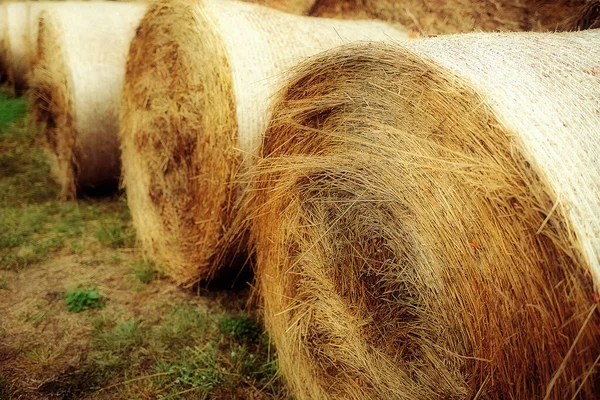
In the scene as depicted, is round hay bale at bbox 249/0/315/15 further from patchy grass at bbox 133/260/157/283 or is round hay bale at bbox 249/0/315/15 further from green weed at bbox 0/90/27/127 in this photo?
green weed at bbox 0/90/27/127

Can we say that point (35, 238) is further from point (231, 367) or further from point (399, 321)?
point (399, 321)

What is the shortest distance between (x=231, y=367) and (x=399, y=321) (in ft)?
3.63

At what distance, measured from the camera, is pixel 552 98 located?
146 centimetres

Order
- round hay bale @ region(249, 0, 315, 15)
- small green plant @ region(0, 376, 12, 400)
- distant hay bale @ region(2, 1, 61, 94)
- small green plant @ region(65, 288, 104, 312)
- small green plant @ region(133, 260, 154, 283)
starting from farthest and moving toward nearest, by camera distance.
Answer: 1. distant hay bale @ region(2, 1, 61, 94)
2. round hay bale @ region(249, 0, 315, 15)
3. small green plant @ region(133, 260, 154, 283)
4. small green plant @ region(65, 288, 104, 312)
5. small green plant @ region(0, 376, 12, 400)

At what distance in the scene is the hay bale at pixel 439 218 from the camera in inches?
48.8

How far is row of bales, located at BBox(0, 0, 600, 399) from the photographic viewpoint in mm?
1273

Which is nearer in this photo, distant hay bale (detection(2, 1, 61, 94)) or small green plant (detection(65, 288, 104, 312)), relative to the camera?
small green plant (detection(65, 288, 104, 312))

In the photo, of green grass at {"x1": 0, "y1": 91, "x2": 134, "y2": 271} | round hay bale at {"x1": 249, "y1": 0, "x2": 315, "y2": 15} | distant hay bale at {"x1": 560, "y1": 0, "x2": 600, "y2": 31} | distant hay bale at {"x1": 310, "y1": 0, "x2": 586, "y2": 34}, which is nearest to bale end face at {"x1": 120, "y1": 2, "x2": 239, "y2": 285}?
green grass at {"x1": 0, "y1": 91, "x2": 134, "y2": 271}

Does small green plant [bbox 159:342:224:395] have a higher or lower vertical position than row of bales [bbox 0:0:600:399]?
lower

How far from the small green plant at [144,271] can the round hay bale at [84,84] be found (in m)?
1.10

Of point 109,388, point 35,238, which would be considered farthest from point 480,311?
point 35,238

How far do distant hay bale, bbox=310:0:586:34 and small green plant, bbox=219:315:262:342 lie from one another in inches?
84.3

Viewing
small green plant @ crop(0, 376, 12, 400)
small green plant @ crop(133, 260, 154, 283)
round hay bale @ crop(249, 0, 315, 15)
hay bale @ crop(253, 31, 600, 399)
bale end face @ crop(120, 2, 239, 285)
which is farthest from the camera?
round hay bale @ crop(249, 0, 315, 15)

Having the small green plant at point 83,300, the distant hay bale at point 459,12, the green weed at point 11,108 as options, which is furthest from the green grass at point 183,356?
the green weed at point 11,108
